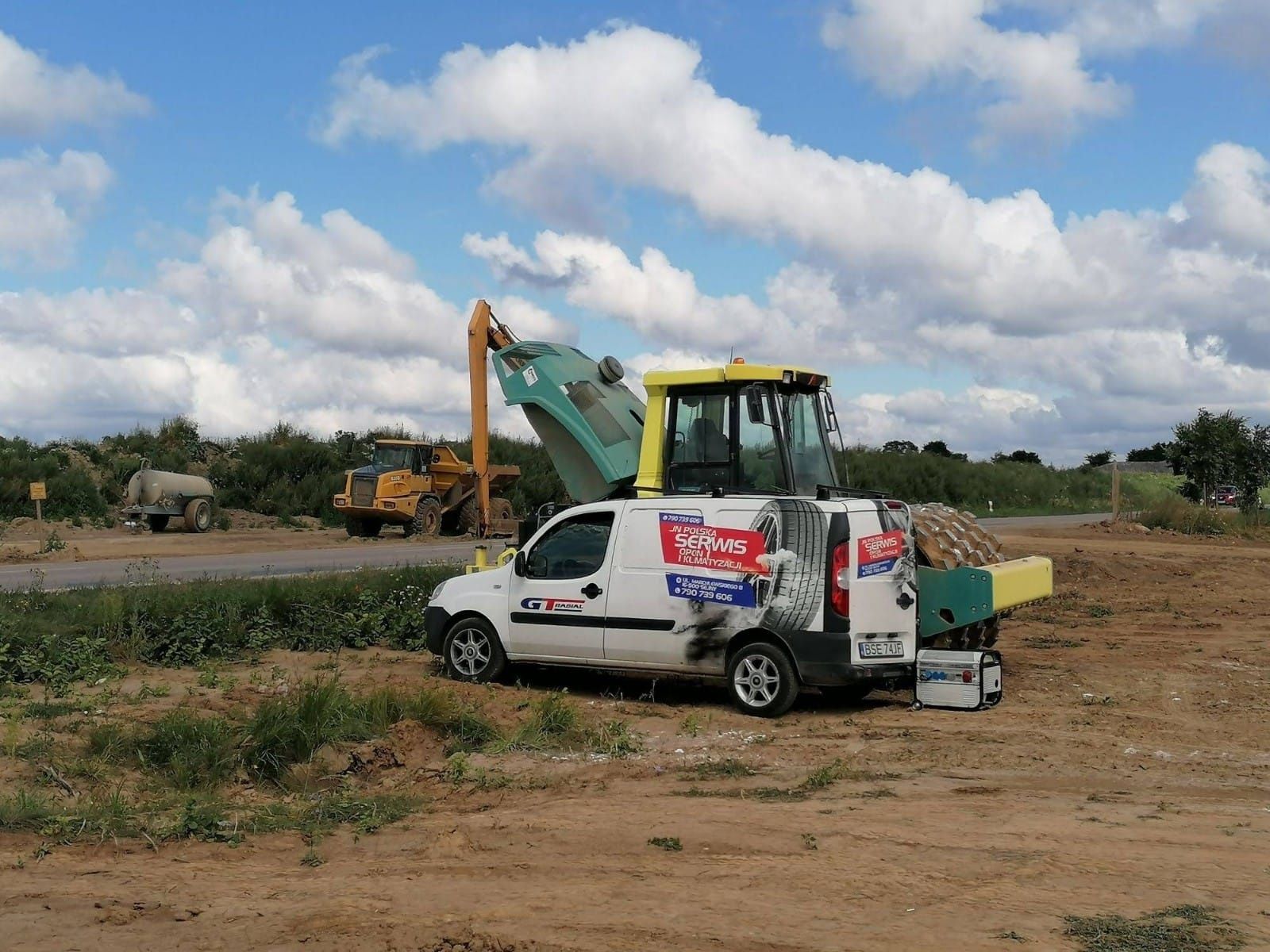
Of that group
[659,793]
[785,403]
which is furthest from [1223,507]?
[659,793]

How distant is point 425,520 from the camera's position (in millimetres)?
31484

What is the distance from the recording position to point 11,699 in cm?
1000

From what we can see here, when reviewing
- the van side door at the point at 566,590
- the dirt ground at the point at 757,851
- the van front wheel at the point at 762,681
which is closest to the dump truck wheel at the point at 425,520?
the van side door at the point at 566,590

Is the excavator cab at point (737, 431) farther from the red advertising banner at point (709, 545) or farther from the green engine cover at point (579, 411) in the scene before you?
the green engine cover at point (579, 411)

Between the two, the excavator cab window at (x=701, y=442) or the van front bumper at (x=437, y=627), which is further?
the excavator cab window at (x=701, y=442)

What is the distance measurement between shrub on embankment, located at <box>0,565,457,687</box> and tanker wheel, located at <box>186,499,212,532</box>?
67.2 feet

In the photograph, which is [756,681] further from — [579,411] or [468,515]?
[468,515]

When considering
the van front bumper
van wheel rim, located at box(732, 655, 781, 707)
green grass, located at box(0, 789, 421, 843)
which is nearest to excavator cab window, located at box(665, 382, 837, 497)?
van wheel rim, located at box(732, 655, 781, 707)

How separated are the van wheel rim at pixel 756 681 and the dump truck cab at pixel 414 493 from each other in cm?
2064

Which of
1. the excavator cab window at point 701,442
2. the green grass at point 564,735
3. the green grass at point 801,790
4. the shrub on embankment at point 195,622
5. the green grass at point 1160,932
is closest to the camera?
the green grass at point 1160,932

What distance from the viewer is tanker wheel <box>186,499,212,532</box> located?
113ft

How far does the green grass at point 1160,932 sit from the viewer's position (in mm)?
5168

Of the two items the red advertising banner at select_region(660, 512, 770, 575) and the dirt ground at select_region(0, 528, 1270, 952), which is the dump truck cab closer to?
the dirt ground at select_region(0, 528, 1270, 952)

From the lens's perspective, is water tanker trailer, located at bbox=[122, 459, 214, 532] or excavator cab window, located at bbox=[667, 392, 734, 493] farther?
water tanker trailer, located at bbox=[122, 459, 214, 532]
